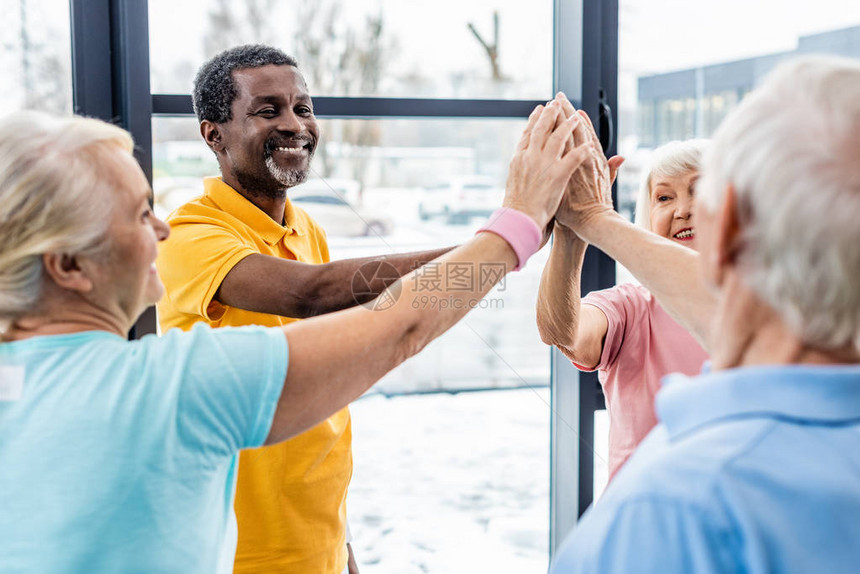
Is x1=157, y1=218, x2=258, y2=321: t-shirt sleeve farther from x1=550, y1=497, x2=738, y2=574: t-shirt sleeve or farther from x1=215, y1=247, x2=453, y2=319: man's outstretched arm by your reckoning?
x1=550, y1=497, x2=738, y2=574: t-shirt sleeve

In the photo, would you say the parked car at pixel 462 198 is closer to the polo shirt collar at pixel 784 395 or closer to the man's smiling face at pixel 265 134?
the man's smiling face at pixel 265 134

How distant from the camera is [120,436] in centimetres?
75

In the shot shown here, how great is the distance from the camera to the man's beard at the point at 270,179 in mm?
1556

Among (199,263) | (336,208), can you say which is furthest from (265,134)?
(336,208)

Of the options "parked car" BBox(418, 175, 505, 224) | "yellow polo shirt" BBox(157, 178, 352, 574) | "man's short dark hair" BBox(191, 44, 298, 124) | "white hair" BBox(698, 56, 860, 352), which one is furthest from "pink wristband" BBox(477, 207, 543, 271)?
"parked car" BBox(418, 175, 505, 224)

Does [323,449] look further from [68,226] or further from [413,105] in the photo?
[413,105]

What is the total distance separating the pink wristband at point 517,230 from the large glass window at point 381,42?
42.8 inches

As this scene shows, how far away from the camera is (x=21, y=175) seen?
776 millimetres

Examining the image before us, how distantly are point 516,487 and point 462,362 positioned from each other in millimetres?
541

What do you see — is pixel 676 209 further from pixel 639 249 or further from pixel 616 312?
pixel 639 249

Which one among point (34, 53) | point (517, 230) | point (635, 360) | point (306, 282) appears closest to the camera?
point (517, 230)

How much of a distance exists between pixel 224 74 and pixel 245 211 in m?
0.29

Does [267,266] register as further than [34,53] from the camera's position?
No

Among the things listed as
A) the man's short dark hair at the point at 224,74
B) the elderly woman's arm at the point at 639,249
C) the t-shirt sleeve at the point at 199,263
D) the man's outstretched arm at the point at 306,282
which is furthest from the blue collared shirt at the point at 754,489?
the man's short dark hair at the point at 224,74
